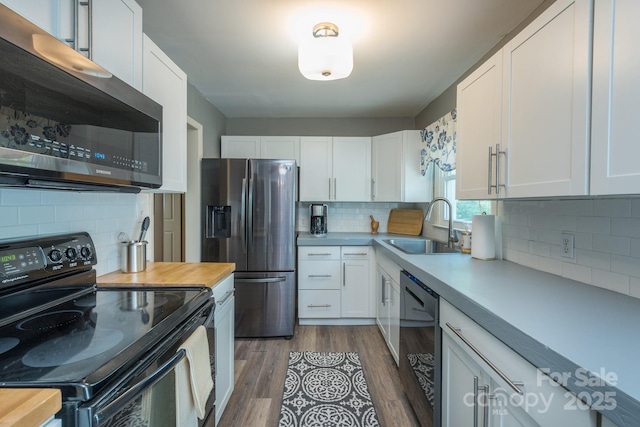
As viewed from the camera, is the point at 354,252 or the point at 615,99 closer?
the point at 615,99

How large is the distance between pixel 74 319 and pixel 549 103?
1.87 meters

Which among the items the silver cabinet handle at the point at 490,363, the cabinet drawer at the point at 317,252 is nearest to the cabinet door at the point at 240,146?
the cabinet drawer at the point at 317,252

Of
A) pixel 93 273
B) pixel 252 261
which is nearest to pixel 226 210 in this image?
pixel 252 261

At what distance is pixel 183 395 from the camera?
3.21 feet

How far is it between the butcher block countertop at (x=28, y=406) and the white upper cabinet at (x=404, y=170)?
2.94 meters

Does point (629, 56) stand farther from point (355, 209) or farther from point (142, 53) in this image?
point (355, 209)

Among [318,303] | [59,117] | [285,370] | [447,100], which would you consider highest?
[447,100]

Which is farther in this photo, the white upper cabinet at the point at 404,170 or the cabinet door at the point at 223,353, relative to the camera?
the white upper cabinet at the point at 404,170

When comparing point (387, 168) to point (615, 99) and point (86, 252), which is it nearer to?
point (615, 99)

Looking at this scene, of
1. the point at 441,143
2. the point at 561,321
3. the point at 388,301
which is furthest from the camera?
the point at 441,143

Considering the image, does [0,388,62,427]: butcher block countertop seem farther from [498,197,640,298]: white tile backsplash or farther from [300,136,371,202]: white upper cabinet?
[300,136,371,202]: white upper cabinet

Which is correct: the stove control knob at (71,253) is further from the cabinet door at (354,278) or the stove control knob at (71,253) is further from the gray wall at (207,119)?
the cabinet door at (354,278)

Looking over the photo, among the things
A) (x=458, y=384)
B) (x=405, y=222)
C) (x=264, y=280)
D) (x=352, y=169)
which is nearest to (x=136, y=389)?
(x=458, y=384)

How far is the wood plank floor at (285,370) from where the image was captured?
1747 mm
